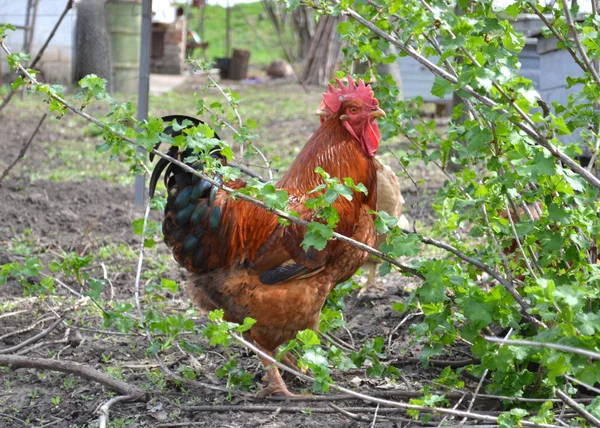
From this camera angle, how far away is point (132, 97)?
1374 centimetres

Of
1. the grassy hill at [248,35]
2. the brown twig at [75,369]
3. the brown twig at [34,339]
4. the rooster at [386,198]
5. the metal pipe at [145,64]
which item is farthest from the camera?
the grassy hill at [248,35]

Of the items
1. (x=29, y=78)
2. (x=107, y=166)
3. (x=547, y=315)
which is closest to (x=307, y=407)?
(x=547, y=315)

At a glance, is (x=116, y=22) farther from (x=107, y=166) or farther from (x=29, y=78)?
(x=29, y=78)

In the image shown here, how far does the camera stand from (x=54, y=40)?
1509 centimetres

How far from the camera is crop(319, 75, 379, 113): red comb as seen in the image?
3611 mm

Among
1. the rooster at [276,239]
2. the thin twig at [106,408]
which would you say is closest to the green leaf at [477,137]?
the rooster at [276,239]

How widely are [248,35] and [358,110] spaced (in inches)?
1251

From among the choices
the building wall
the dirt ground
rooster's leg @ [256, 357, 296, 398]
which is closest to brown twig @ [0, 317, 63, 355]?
the dirt ground

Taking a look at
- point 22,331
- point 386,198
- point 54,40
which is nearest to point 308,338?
point 22,331

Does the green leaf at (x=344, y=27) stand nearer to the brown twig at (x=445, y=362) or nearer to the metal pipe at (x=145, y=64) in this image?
the brown twig at (x=445, y=362)

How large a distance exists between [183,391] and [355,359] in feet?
2.70

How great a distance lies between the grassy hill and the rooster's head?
24467mm

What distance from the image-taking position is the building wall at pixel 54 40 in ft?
45.4

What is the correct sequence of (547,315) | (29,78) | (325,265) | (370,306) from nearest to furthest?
(547,315)
(29,78)
(325,265)
(370,306)
